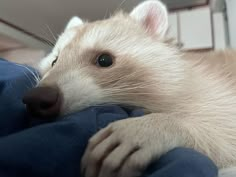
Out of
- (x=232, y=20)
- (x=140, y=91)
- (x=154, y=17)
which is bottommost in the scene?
(x=140, y=91)

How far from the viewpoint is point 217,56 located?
1.21 meters

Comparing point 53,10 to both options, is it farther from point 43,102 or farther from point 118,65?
point 43,102

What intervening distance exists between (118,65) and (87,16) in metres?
1.76

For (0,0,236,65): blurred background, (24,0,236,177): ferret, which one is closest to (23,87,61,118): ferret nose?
(24,0,236,177): ferret

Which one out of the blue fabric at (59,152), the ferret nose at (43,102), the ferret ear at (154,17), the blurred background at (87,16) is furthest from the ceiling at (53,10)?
the blue fabric at (59,152)

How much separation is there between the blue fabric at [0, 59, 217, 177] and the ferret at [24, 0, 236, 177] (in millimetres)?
17

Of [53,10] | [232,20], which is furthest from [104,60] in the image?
[53,10]

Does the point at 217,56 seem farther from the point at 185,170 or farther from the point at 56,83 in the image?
the point at 185,170

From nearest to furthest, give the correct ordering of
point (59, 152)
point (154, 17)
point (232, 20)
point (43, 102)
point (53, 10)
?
1. point (59, 152)
2. point (43, 102)
3. point (154, 17)
4. point (232, 20)
5. point (53, 10)

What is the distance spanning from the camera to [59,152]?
50 centimetres

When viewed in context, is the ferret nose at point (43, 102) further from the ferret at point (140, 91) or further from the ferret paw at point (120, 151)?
the ferret paw at point (120, 151)

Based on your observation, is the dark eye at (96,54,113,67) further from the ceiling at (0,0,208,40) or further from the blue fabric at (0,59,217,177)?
the ceiling at (0,0,208,40)

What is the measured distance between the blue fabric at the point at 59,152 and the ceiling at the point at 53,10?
1723 millimetres

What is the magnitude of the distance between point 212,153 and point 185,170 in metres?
0.31
